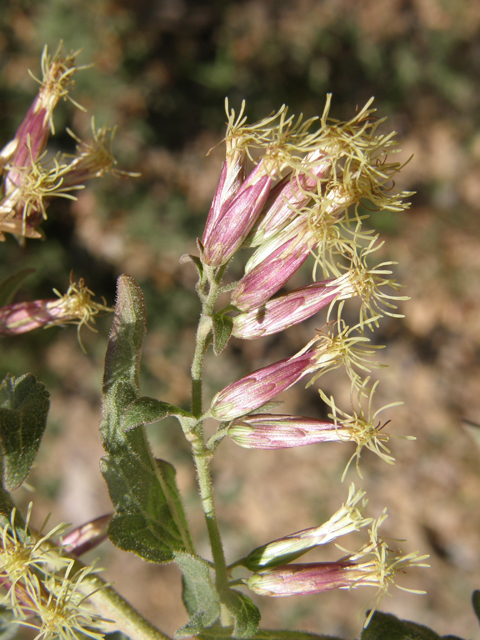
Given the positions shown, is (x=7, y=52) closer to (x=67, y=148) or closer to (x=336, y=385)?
(x=67, y=148)

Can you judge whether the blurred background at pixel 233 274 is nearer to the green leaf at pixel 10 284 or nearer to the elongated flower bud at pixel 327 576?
the green leaf at pixel 10 284

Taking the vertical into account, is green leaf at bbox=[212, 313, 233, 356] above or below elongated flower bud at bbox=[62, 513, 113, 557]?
above

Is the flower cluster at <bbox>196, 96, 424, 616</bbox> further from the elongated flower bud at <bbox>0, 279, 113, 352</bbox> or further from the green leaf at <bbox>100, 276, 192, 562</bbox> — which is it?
the elongated flower bud at <bbox>0, 279, 113, 352</bbox>

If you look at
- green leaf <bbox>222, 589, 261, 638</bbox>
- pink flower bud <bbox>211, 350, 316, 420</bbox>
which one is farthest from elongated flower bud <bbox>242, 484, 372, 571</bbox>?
pink flower bud <bbox>211, 350, 316, 420</bbox>

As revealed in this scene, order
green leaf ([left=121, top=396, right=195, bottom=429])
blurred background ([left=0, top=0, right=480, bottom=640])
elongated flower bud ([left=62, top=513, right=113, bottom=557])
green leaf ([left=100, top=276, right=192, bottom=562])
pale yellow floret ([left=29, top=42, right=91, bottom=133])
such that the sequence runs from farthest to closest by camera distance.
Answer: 1. blurred background ([left=0, top=0, right=480, bottom=640])
2. pale yellow floret ([left=29, top=42, right=91, bottom=133])
3. elongated flower bud ([left=62, top=513, right=113, bottom=557])
4. green leaf ([left=100, top=276, right=192, bottom=562])
5. green leaf ([left=121, top=396, right=195, bottom=429])

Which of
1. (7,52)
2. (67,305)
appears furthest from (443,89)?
(67,305)

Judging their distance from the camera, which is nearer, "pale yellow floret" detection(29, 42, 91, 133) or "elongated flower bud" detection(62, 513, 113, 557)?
"elongated flower bud" detection(62, 513, 113, 557)

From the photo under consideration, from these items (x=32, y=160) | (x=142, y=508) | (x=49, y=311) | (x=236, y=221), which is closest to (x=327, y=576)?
(x=142, y=508)

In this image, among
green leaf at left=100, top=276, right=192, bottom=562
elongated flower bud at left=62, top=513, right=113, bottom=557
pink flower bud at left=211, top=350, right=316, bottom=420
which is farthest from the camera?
elongated flower bud at left=62, top=513, right=113, bottom=557
